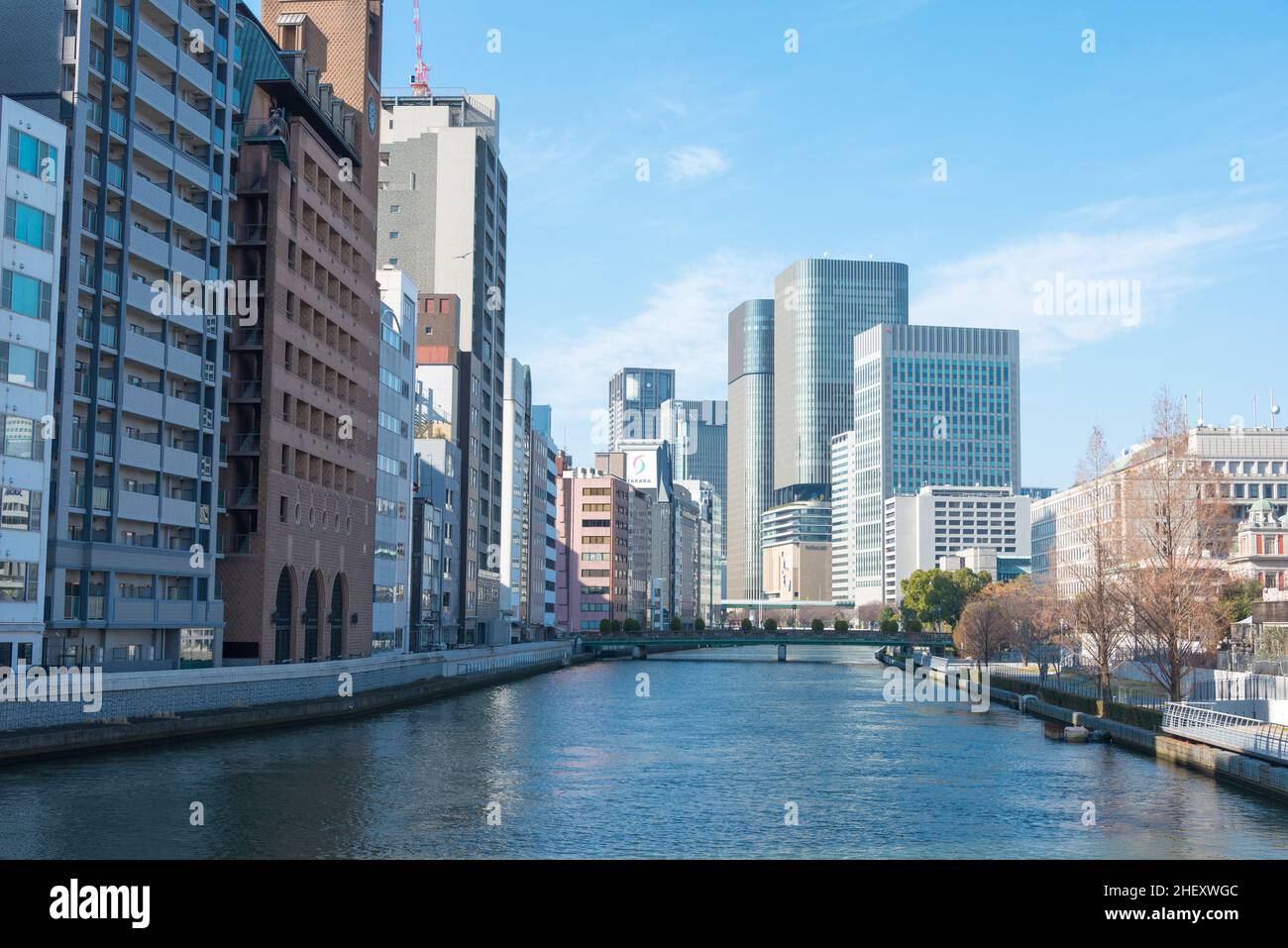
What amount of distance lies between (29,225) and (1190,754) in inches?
2285

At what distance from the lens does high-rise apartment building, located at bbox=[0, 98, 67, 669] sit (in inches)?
2344

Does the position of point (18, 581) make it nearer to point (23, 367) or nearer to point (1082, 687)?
point (23, 367)

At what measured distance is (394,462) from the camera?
117125 mm

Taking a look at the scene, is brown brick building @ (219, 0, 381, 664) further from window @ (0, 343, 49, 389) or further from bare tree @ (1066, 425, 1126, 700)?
bare tree @ (1066, 425, 1126, 700)

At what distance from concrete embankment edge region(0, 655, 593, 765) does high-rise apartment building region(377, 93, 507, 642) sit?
53.5m

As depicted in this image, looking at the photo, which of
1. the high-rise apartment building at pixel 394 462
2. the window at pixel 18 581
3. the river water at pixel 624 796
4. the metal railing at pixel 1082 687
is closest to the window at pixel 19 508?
the window at pixel 18 581

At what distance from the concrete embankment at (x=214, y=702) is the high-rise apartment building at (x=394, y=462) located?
10532 mm

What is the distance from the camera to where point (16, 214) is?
60.1m

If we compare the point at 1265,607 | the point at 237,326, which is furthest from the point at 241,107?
the point at 1265,607

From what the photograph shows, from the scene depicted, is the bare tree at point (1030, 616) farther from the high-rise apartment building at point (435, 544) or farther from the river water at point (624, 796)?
the high-rise apartment building at point (435, 544)
